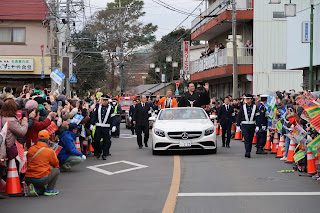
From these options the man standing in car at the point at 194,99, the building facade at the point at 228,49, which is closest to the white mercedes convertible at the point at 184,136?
the man standing in car at the point at 194,99

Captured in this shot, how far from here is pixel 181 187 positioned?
31.8 feet

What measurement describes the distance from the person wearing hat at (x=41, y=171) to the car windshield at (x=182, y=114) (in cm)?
758

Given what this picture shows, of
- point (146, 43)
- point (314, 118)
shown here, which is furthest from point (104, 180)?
point (146, 43)

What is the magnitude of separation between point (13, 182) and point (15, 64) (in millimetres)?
27049

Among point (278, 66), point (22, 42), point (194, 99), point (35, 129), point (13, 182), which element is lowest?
point (13, 182)

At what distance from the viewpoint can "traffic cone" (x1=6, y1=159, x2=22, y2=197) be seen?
910cm

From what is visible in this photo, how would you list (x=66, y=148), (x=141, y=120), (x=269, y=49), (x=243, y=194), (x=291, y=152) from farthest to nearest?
1. (x=269, y=49)
2. (x=141, y=120)
3. (x=291, y=152)
4. (x=66, y=148)
5. (x=243, y=194)

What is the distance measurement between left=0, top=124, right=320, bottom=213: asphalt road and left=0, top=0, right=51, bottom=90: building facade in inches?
863

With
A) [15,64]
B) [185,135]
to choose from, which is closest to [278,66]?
[15,64]

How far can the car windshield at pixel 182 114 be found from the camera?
16.5 meters

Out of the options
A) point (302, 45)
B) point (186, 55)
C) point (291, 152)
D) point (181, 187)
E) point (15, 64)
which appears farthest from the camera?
point (186, 55)

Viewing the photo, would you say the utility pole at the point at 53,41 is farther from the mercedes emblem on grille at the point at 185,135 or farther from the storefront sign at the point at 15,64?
the mercedes emblem on grille at the point at 185,135

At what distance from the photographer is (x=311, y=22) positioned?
23078mm

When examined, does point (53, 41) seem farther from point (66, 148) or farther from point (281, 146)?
point (281, 146)
